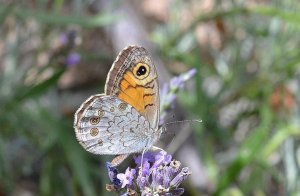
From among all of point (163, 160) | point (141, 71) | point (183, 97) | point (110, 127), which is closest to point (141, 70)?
point (141, 71)

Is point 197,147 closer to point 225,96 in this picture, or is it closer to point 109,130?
point 225,96

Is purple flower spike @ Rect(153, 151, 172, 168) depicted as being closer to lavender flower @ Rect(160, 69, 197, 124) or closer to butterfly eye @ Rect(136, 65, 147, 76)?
butterfly eye @ Rect(136, 65, 147, 76)

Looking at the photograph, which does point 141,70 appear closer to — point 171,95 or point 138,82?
point 138,82

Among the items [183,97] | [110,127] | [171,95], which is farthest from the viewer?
[183,97]

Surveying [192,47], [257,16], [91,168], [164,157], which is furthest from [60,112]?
[164,157]

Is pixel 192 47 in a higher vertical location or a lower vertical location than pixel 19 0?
lower

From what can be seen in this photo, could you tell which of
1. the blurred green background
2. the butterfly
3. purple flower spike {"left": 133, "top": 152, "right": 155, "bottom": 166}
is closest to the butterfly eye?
the butterfly
